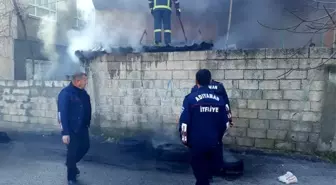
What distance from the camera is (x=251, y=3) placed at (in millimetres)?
11281

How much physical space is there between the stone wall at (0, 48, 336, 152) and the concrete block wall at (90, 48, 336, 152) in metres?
0.02

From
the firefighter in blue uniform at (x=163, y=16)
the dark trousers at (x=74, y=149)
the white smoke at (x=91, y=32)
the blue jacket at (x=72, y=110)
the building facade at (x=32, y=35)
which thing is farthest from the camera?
the white smoke at (x=91, y=32)

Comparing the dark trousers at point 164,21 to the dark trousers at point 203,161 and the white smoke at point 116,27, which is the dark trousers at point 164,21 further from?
the dark trousers at point 203,161

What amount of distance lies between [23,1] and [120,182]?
9847mm

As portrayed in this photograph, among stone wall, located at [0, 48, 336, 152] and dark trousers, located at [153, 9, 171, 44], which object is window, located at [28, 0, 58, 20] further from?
dark trousers, located at [153, 9, 171, 44]

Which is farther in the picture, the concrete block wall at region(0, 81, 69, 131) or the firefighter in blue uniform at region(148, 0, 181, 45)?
the firefighter in blue uniform at region(148, 0, 181, 45)

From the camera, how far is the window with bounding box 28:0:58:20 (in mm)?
12164

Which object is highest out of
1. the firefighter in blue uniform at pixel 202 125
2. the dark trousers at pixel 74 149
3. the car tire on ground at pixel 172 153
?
the firefighter in blue uniform at pixel 202 125

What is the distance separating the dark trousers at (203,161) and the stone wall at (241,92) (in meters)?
2.83

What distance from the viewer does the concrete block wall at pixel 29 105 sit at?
8.27 m

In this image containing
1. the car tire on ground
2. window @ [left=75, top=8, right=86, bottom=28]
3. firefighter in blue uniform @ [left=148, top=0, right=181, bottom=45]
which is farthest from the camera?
window @ [left=75, top=8, right=86, bottom=28]

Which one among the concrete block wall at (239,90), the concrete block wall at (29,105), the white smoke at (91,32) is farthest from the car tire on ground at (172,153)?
the white smoke at (91,32)

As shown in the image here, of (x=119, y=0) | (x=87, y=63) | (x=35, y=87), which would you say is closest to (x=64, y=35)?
(x=119, y=0)

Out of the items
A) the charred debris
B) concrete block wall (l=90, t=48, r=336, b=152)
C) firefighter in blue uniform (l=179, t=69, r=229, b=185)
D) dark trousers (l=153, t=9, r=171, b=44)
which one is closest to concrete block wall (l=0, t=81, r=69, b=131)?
the charred debris
